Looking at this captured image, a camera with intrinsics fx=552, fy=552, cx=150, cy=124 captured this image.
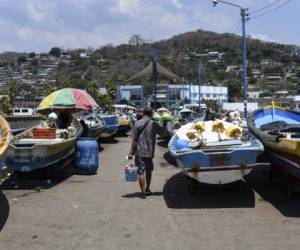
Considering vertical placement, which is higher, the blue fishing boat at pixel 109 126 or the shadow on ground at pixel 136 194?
the blue fishing boat at pixel 109 126

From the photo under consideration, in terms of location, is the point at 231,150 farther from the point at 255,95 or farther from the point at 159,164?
the point at 255,95

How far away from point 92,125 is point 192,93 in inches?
3615

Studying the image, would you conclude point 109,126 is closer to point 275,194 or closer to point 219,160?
point 275,194

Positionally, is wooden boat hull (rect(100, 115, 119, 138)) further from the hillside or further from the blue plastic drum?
the hillside

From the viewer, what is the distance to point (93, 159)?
48.2 feet

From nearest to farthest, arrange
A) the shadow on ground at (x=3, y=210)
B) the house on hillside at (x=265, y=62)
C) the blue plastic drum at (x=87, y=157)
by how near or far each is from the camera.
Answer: the shadow on ground at (x=3, y=210)
the blue plastic drum at (x=87, y=157)
the house on hillside at (x=265, y=62)

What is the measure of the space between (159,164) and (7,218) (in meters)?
8.13

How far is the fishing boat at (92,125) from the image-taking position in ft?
65.2

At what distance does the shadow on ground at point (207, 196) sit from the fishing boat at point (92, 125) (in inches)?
305

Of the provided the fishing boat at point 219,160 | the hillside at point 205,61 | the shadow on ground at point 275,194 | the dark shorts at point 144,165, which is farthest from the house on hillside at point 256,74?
the fishing boat at point 219,160

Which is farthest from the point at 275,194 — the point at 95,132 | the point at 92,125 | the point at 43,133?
the point at 92,125

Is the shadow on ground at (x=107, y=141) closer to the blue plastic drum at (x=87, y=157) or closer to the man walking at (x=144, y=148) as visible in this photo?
the blue plastic drum at (x=87, y=157)

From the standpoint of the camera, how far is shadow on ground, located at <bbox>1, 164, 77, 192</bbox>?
12.7m

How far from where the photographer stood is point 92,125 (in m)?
22.7
